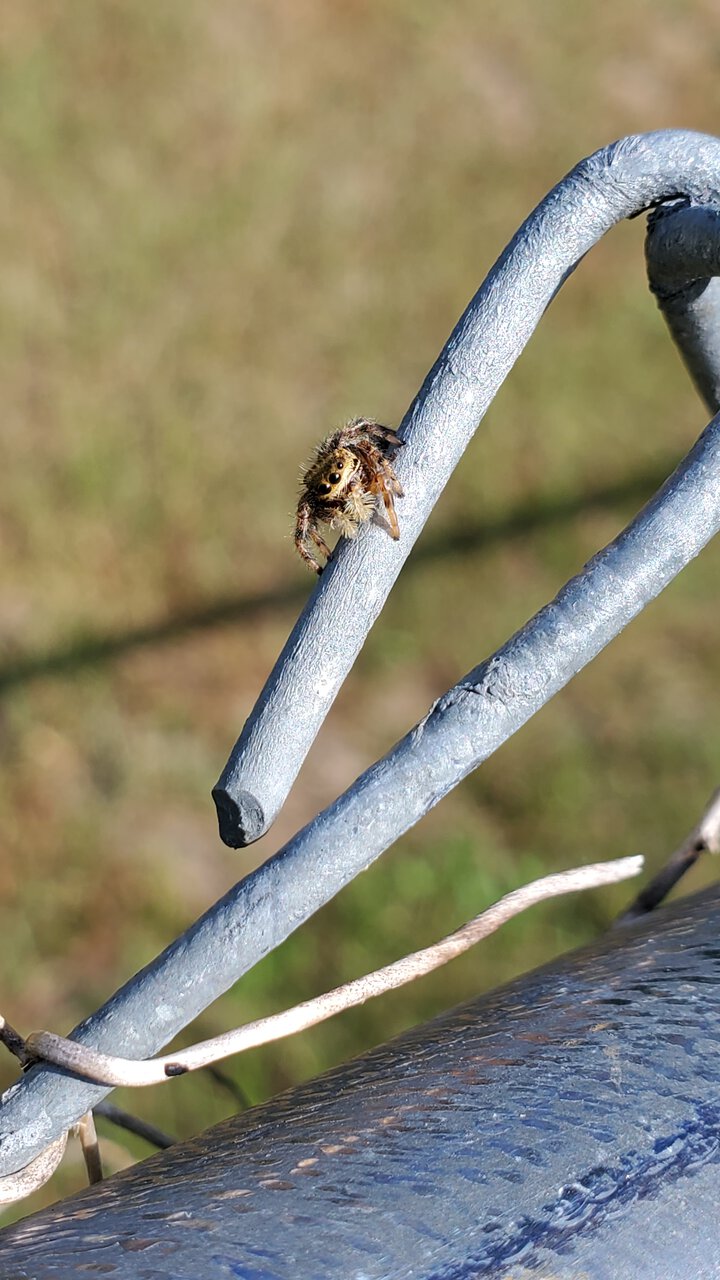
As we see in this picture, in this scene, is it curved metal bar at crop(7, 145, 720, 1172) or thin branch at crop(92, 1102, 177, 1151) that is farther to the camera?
thin branch at crop(92, 1102, 177, 1151)

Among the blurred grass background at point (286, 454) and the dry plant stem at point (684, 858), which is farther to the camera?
the blurred grass background at point (286, 454)

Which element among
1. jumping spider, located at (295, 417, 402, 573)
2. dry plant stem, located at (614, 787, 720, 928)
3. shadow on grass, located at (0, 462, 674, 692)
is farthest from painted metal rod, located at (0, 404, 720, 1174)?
shadow on grass, located at (0, 462, 674, 692)

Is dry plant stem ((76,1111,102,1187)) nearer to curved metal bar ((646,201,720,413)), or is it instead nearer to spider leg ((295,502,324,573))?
spider leg ((295,502,324,573))

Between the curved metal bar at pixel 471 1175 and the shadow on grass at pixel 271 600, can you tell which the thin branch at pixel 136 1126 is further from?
the shadow on grass at pixel 271 600

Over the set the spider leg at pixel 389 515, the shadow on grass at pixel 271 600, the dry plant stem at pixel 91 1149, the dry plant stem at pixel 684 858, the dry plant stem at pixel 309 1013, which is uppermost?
the shadow on grass at pixel 271 600

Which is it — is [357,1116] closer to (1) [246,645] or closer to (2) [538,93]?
(1) [246,645]

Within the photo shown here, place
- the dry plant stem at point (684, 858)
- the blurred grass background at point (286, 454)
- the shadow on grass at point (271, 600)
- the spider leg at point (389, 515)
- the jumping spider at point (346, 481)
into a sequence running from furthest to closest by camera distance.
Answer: the shadow on grass at point (271, 600), the blurred grass background at point (286, 454), the dry plant stem at point (684, 858), the jumping spider at point (346, 481), the spider leg at point (389, 515)

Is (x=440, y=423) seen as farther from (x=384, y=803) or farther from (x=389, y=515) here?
(x=384, y=803)

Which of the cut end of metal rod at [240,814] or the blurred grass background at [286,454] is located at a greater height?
the blurred grass background at [286,454]

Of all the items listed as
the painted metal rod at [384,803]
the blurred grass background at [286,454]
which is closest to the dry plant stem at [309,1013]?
the painted metal rod at [384,803]
